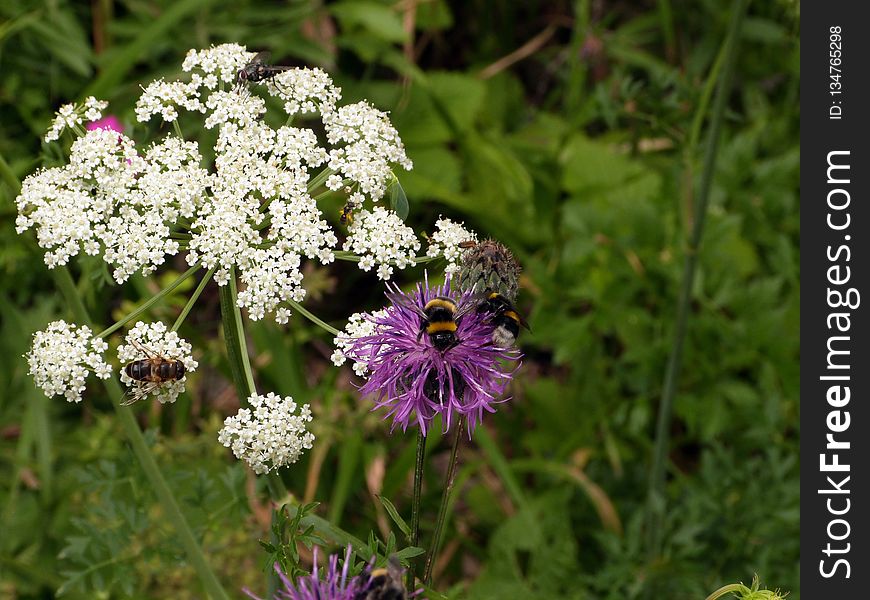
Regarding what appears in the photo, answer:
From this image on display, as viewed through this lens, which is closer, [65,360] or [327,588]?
[327,588]

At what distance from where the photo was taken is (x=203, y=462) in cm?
471

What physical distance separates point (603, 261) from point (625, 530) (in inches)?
57.9

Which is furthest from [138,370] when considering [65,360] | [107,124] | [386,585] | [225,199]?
[386,585]

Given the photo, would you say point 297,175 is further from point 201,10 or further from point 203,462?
point 201,10

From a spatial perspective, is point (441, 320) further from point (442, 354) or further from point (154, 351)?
point (154, 351)

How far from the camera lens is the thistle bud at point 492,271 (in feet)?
8.48

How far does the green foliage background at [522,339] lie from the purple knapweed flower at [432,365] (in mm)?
1252

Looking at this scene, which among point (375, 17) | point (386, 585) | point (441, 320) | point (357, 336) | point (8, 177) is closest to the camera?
point (386, 585)

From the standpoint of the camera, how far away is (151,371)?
2719mm

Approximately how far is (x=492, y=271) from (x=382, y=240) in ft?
1.28

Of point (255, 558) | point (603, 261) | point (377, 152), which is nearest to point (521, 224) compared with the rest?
point (603, 261)

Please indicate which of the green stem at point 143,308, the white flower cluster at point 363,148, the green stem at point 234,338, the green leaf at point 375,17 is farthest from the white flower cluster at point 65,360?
the green leaf at point 375,17

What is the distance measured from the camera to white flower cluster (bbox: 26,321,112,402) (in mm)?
2648

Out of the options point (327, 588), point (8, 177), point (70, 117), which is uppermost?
point (70, 117)
